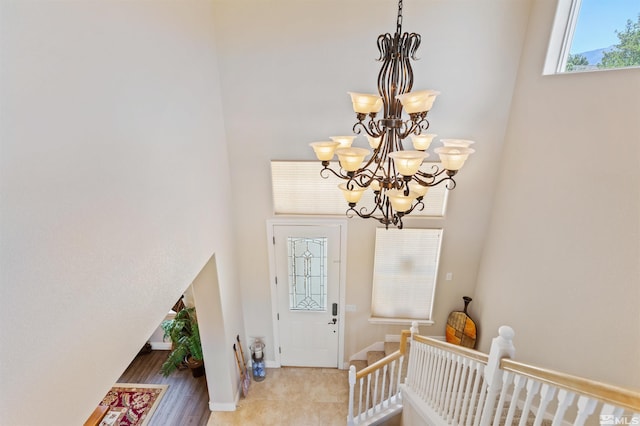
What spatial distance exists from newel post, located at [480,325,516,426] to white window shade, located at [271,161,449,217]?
228 cm

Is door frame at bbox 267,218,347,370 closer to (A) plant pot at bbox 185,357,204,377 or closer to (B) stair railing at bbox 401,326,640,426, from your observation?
(A) plant pot at bbox 185,357,204,377

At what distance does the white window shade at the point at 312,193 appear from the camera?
4023 mm

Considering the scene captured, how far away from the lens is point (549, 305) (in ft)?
9.46

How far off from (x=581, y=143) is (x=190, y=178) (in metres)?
3.20

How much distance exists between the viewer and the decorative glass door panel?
4359 millimetres

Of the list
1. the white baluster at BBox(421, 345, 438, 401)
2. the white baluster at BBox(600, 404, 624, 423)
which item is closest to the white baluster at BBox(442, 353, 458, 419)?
the white baluster at BBox(421, 345, 438, 401)

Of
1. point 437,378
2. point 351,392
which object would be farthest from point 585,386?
point 351,392

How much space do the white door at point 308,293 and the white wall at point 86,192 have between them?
1733mm

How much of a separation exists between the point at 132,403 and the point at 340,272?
3.29m

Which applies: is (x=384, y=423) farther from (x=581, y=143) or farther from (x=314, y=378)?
(x=581, y=143)

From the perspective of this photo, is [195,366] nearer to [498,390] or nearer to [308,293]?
[308,293]

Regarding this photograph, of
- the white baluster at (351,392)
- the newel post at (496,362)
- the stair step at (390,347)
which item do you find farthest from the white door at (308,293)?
the newel post at (496,362)

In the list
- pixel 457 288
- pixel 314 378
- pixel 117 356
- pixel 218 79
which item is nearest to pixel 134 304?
pixel 117 356

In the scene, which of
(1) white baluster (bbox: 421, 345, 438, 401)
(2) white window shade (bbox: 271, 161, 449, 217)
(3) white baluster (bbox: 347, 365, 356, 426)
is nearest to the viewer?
(1) white baluster (bbox: 421, 345, 438, 401)
